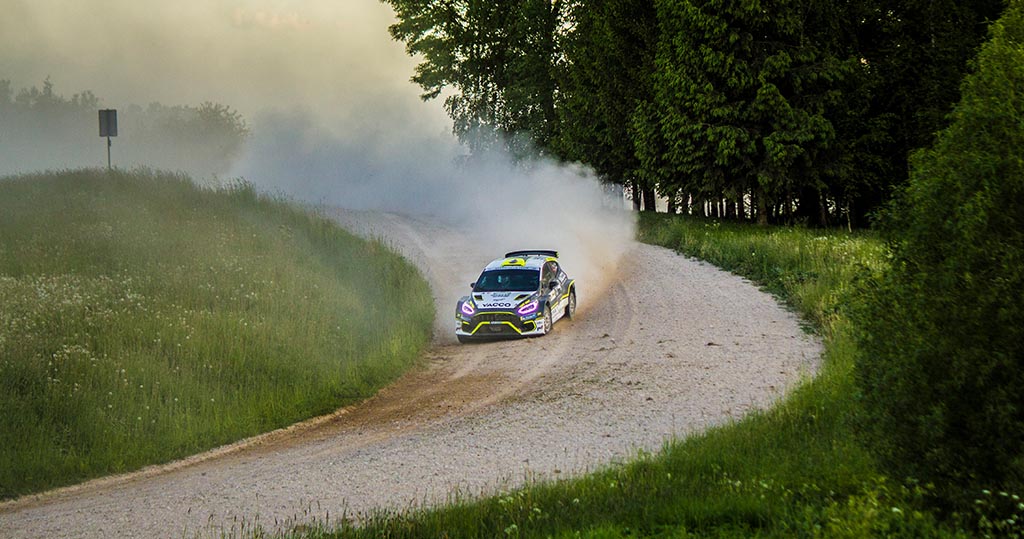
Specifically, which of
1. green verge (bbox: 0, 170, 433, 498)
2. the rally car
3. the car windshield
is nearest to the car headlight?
the rally car

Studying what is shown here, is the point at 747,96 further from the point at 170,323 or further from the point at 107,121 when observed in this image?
the point at 170,323

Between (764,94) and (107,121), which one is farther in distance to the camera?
(764,94)

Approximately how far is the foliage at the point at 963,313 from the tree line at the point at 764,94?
929 inches

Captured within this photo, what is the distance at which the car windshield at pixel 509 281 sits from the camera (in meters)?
25.8

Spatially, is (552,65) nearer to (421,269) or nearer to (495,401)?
(421,269)

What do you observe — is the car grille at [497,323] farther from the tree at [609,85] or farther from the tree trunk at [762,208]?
the tree at [609,85]

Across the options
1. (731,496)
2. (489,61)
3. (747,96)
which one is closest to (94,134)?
(489,61)

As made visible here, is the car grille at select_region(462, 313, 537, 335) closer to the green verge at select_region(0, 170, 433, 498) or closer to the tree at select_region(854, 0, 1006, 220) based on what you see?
the green verge at select_region(0, 170, 433, 498)

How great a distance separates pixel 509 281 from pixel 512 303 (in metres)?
1.07

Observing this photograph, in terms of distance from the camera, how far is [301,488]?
13.5 meters

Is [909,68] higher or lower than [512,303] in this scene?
higher

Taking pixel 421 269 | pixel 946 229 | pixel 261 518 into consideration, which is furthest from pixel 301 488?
pixel 421 269

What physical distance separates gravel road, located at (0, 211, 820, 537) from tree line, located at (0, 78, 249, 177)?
107 m

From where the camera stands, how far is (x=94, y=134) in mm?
143000
